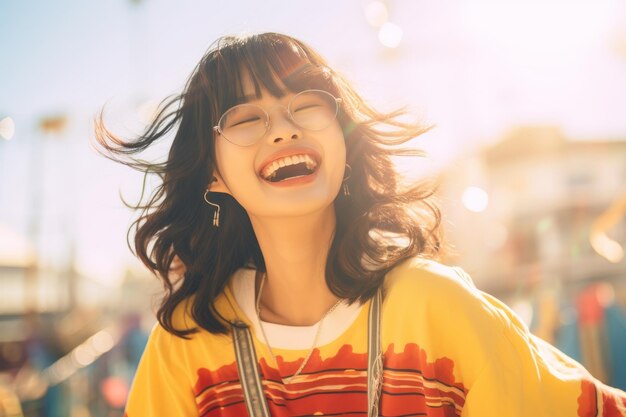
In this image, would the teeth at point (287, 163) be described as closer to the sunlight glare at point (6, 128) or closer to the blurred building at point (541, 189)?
the sunlight glare at point (6, 128)

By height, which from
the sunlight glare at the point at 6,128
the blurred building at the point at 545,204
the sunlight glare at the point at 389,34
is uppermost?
the sunlight glare at the point at 389,34

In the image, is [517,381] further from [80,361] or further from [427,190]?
[80,361]

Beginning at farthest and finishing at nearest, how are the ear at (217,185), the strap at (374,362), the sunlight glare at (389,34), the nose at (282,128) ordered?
the sunlight glare at (389,34)
the ear at (217,185)
the nose at (282,128)
the strap at (374,362)

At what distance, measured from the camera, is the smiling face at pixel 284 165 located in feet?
6.35

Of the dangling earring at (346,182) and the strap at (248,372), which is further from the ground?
the dangling earring at (346,182)

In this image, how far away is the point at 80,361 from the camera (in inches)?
285

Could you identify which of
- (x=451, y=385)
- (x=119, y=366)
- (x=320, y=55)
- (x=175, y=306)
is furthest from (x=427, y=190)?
(x=119, y=366)

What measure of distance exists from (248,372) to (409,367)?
0.57m

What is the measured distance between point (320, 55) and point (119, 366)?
718cm

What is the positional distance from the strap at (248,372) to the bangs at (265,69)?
2.55ft

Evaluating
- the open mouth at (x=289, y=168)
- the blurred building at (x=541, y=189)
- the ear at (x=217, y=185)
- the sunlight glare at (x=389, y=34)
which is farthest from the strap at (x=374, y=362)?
the blurred building at (x=541, y=189)

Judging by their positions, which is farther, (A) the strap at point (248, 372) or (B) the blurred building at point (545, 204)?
(B) the blurred building at point (545, 204)

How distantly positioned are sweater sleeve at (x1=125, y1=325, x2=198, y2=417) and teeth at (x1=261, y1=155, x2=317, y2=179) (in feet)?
2.32

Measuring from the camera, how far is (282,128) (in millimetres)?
1937
